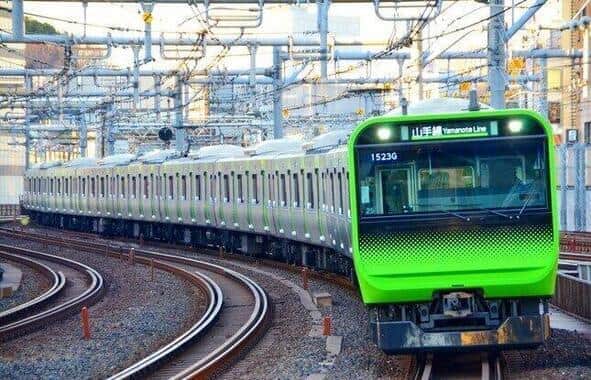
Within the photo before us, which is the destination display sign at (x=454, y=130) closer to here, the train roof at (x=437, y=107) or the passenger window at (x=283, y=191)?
the train roof at (x=437, y=107)

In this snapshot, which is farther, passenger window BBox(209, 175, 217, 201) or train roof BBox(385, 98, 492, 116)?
passenger window BBox(209, 175, 217, 201)

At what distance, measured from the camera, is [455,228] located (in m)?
11.5

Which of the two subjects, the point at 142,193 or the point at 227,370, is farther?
the point at 142,193

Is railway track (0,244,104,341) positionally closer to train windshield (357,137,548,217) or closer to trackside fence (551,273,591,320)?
train windshield (357,137,548,217)

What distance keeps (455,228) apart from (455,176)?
48 cm

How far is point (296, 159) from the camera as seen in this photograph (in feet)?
74.9

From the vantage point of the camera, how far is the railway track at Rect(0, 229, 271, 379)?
12.7 m

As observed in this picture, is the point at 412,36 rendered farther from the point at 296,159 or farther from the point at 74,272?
the point at 74,272

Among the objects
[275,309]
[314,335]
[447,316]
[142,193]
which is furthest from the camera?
[142,193]

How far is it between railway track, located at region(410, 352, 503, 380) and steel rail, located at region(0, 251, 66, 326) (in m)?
7.86

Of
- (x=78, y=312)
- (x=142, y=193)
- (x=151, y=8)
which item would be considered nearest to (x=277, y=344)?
(x=78, y=312)

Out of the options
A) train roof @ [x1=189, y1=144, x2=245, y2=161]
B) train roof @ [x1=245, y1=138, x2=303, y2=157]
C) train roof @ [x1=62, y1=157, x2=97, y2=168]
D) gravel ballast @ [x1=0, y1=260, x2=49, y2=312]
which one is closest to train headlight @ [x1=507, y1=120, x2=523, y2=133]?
gravel ballast @ [x1=0, y1=260, x2=49, y2=312]

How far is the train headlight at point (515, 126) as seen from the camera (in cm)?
1159

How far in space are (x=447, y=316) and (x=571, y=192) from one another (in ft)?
120
